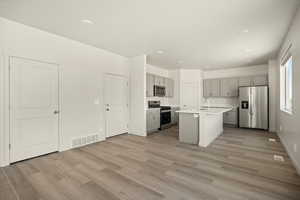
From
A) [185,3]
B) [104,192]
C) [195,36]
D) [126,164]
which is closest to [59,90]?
[126,164]

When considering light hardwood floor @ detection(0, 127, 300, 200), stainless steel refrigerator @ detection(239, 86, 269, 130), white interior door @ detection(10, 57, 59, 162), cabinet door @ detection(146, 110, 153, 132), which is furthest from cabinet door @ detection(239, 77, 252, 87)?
white interior door @ detection(10, 57, 59, 162)

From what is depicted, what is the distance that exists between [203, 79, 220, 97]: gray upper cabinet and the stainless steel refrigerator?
1.01 metres

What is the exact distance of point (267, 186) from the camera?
2047mm

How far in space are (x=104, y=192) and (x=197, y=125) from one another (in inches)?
110

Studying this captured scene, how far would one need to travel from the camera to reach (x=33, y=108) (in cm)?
301

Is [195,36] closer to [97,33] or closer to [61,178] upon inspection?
Result: [97,33]

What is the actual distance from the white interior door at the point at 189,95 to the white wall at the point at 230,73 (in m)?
0.76

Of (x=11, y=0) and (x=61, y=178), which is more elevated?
(x=11, y=0)

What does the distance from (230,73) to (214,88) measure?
1.00 meters

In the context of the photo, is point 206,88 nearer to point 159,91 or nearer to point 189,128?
point 159,91

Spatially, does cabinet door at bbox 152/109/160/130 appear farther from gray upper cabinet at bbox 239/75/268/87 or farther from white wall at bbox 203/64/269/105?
gray upper cabinet at bbox 239/75/268/87

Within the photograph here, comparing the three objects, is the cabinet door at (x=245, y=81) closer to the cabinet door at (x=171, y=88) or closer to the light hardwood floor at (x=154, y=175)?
the cabinet door at (x=171, y=88)

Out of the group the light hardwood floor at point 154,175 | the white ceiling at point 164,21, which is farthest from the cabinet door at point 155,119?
the white ceiling at point 164,21

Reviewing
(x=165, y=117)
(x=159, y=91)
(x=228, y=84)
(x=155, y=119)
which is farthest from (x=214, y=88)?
(x=155, y=119)
